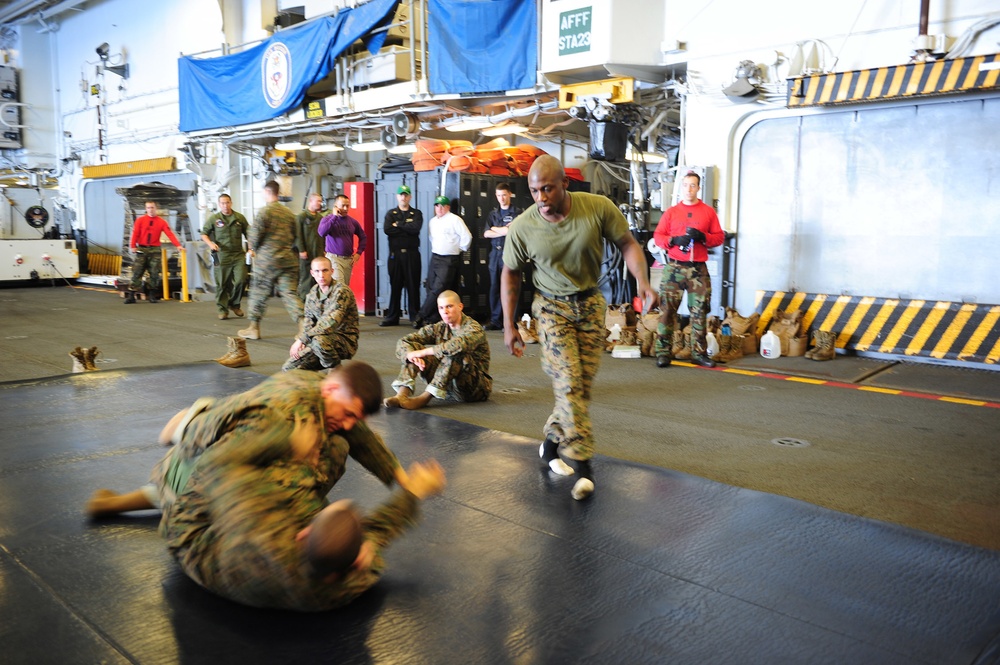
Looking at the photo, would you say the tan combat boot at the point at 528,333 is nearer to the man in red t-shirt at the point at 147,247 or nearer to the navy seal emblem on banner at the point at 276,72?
the navy seal emblem on banner at the point at 276,72

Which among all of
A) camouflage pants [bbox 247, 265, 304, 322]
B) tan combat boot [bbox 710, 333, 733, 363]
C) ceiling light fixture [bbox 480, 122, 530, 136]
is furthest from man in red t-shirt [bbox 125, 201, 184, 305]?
tan combat boot [bbox 710, 333, 733, 363]

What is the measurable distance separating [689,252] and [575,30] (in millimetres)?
3488

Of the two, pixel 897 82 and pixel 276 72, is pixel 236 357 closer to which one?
pixel 897 82

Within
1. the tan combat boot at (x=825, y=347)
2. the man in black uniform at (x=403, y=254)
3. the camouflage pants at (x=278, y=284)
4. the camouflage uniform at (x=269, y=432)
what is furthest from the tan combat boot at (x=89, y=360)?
the tan combat boot at (x=825, y=347)

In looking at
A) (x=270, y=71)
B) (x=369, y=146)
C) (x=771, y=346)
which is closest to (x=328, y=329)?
(x=771, y=346)

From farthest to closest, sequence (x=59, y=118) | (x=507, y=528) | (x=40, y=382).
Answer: (x=59, y=118) → (x=40, y=382) → (x=507, y=528)

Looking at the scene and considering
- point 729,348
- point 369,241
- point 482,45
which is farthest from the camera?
point 369,241

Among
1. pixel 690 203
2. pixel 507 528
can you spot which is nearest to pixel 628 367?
pixel 690 203

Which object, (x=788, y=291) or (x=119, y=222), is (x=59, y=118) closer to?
(x=119, y=222)

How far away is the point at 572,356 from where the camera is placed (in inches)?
171

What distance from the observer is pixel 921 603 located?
2.96 metres

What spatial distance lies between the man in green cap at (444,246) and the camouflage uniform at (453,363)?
4.21 metres

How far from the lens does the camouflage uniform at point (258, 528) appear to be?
2570 millimetres

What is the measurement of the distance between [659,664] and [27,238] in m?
20.3
